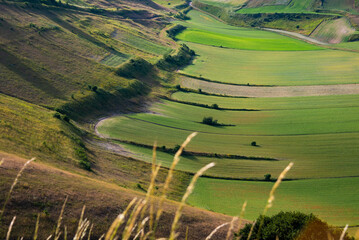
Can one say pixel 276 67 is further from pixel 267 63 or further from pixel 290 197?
pixel 290 197

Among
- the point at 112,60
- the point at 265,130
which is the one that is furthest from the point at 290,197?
the point at 112,60

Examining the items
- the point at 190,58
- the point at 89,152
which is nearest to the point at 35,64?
the point at 89,152

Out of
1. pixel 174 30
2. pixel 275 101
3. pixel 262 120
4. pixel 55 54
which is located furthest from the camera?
pixel 174 30

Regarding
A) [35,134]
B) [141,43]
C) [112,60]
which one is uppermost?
[141,43]

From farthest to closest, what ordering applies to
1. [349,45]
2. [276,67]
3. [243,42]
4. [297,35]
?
1. [297,35]
2. [243,42]
3. [349,45]
4. [276,67]

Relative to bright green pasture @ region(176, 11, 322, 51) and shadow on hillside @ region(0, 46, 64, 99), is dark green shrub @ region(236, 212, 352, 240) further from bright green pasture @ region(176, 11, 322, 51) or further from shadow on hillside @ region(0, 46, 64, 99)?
bright green pasture @ region(176, 11, 322, 51)

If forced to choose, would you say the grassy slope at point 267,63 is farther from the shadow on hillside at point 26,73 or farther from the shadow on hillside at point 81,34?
the shadow on hillside at point 26,73

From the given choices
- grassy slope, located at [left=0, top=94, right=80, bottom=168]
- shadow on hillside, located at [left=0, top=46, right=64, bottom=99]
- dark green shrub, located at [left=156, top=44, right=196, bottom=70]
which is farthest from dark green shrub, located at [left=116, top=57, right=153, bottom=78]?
grassy slope, located at [left=0, top=94, right=80, bottom=168]
